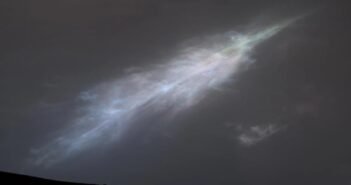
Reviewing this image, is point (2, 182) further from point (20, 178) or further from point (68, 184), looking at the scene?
point (68, 184)

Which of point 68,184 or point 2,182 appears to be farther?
point 68,184

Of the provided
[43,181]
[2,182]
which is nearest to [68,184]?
[43,181]

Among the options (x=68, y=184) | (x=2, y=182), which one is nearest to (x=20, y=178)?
(x=2, y=182)

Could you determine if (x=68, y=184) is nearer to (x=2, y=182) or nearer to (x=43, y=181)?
(x=43, y=181)
